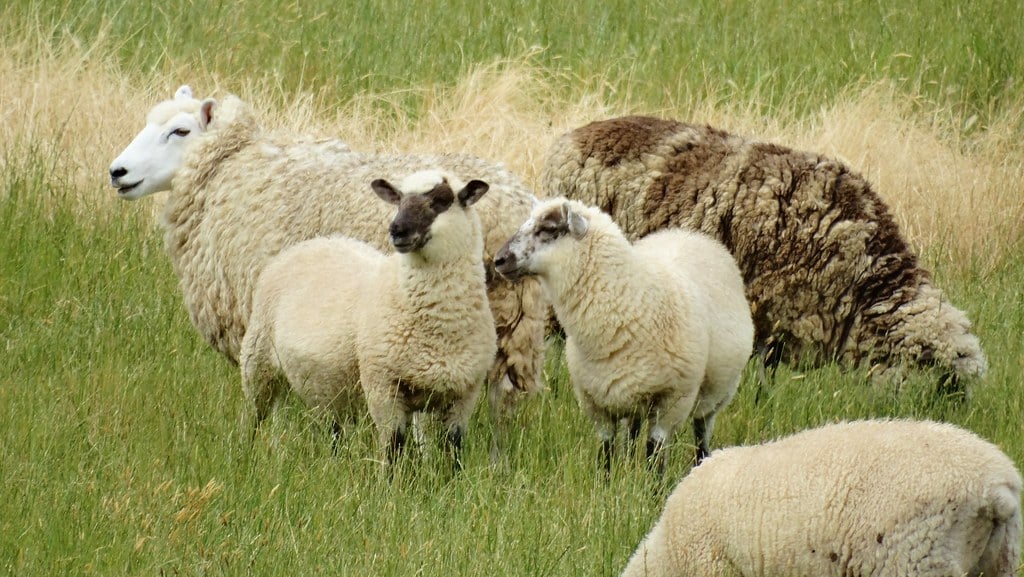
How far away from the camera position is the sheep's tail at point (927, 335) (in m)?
7.31

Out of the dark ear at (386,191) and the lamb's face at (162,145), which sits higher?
the dark ear at (386,191)

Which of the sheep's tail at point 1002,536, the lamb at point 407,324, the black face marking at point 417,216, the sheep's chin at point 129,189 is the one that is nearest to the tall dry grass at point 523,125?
the sheep's chin at point 129,189

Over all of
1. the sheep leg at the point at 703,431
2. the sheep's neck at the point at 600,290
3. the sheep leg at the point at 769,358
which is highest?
the sheep's neck at the point at 600,290

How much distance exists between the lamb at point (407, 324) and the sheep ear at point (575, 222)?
0.36 metres

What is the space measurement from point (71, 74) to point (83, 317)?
464 cm

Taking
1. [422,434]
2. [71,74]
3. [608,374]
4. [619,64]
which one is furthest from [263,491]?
[619,64]

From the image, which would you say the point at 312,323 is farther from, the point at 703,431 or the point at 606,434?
the point at 703,431

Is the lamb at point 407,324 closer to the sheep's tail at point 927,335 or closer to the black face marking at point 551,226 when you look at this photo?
the black face marking at point 551,226

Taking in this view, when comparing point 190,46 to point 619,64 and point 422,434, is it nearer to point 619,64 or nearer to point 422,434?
point 619,64

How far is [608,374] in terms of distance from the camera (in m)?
6.13

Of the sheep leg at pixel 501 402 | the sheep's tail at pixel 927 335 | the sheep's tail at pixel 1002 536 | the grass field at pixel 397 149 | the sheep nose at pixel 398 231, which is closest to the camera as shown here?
the sheep's tail at pixel 1002 536

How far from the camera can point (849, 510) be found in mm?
4355

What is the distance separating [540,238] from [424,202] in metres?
0.52

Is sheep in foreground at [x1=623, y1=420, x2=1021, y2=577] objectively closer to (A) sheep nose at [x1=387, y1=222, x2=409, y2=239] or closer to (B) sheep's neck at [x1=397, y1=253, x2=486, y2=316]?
(B) sheep's neck at [x1=397, y1=253, x2=486, y2=316]
